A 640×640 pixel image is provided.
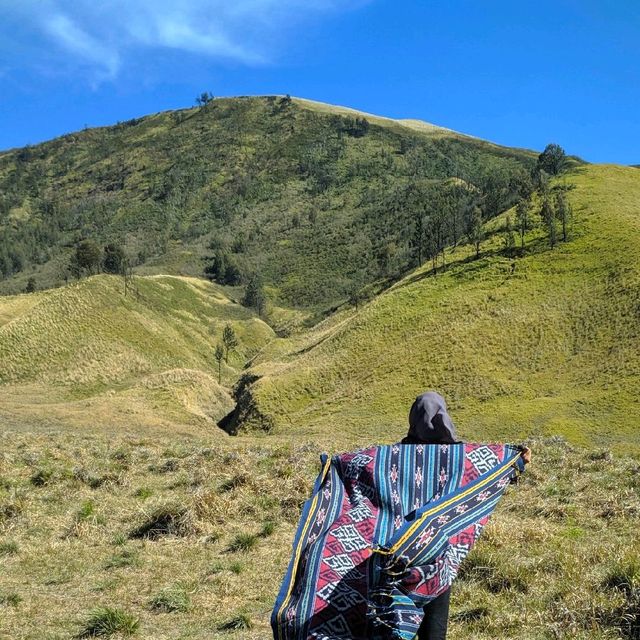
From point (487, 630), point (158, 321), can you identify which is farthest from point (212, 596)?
point (158, 321)

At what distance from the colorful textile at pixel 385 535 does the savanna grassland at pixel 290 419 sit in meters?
2.72

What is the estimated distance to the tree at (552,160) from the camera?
141 metres

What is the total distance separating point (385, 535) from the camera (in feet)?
16.2

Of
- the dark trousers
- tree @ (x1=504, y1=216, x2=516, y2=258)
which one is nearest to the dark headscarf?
the dark trousers

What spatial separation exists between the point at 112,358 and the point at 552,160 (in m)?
108

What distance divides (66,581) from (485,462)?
751 centimetres

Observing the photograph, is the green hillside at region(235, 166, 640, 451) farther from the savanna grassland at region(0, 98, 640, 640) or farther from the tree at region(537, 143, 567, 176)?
the tree at region(537, 143, 567, 176)

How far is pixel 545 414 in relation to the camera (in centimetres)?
4881

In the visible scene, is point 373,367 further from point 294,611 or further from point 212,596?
point 294,611

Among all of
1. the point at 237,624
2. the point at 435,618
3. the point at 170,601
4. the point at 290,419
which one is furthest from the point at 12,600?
the point at 290,419

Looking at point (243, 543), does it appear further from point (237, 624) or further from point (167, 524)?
point (237, 624)

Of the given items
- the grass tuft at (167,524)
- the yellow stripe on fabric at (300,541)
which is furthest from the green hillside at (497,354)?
the yellow stripe on fabric at (300,541)

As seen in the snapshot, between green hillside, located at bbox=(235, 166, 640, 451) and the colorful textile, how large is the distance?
122 ft

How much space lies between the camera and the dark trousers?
4828 mm
